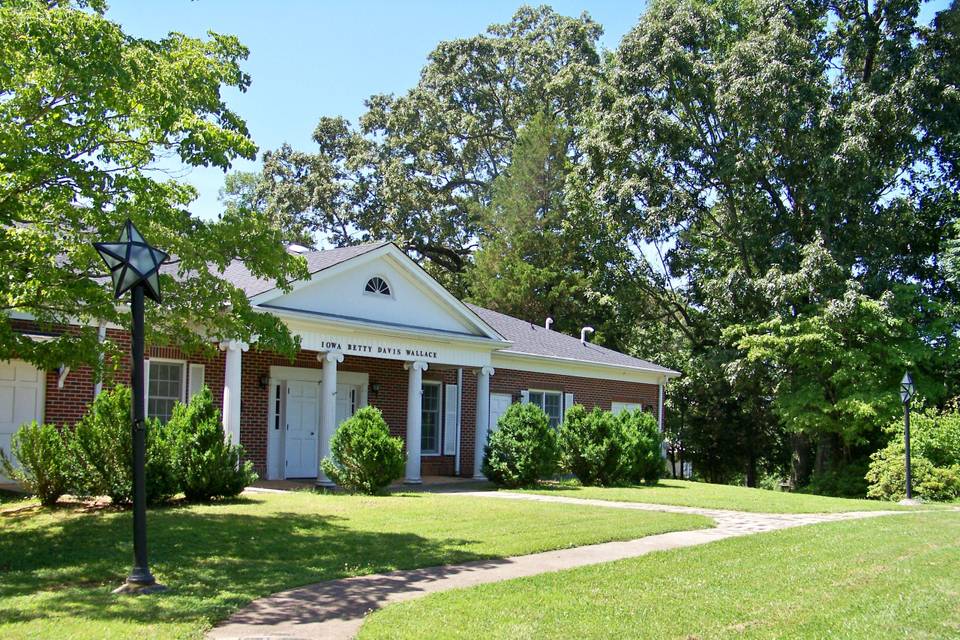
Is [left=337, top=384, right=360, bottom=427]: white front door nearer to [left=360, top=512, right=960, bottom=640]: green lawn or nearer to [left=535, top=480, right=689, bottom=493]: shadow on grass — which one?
[left=535, top=480, right=689, bottom=493]: shadow on grass

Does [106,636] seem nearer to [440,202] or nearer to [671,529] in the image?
[671,529]

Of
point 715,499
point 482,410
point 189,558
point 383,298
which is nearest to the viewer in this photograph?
point 189,558

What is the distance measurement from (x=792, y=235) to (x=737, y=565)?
67.1 feet

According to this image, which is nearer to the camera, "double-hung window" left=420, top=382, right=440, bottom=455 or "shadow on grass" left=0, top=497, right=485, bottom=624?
"shadow on grass" left=0, top=497, right=485, bottom=624

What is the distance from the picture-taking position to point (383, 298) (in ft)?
62.9

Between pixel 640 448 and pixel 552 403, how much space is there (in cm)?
→ 457

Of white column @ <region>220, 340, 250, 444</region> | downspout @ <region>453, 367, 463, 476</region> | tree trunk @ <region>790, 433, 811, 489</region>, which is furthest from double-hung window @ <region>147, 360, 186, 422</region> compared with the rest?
tree trunk @ <region>790, 433, 811, 489</region>

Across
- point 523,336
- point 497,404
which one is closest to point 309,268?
point 497,404

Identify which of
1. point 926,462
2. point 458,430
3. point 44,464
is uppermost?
point 458,430

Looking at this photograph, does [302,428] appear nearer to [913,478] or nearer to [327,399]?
[327,399]

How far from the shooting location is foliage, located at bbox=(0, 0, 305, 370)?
8.83 meters

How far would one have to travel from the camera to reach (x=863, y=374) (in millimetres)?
24172

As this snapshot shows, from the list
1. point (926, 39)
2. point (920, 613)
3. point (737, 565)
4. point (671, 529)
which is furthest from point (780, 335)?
point (920, 613)

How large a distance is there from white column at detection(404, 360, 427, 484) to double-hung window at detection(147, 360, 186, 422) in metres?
4.84
